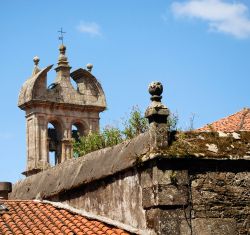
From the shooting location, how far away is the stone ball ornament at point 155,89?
10.0 m

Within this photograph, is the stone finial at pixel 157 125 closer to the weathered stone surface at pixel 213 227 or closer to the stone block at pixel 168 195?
the stone block at pixel 168 195

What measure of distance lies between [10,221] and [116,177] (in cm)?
163

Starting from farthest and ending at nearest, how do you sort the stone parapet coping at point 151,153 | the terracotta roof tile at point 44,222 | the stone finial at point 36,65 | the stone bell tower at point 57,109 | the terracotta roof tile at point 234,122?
the stone finial at point 36,65
the stone bell tower at point 57,109
the terracotta roof tile at point 234,122
the terracotta roof tile at point 44,222
the stone parapet coping at point 151,153

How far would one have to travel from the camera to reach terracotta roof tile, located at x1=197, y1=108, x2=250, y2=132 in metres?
18.1

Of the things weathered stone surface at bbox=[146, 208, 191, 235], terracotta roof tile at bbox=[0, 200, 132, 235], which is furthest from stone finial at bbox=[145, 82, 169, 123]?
terracotta roof tile at bbox=[0, 200, 132, 235]

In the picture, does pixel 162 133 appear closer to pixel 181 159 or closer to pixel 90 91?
pixel 181 159

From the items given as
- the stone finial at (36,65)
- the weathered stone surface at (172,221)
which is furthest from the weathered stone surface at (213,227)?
the stone finial at (36,65)

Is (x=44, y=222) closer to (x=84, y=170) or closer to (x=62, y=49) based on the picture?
(x=84, y=170)

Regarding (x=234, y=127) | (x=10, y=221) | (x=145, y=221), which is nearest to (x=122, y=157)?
(x=145, y=221)

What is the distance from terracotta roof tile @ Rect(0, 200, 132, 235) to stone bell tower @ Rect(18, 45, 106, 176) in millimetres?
17722

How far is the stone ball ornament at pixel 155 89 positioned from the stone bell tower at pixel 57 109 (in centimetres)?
1948

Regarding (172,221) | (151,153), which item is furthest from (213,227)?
(151,153)

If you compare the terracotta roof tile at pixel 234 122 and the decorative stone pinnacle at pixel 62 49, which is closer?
the terracotta roof tile at pixel 234 122

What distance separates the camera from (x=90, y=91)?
32750 millimetres
